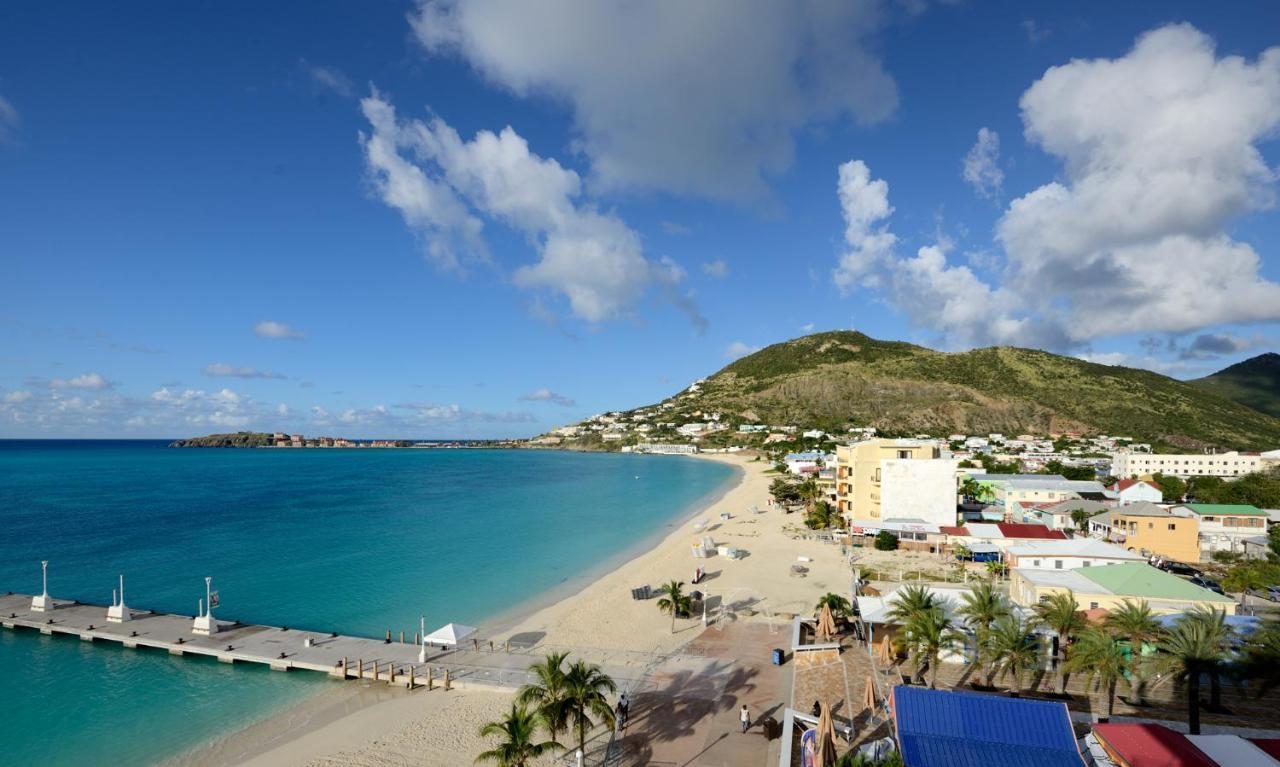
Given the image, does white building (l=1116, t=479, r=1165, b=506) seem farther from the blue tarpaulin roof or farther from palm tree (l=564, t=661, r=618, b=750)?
palm tree (l=564, t=661, r=618, b=750)

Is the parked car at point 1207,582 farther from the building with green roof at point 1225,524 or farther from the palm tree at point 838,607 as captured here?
the palm tree at point 838,607

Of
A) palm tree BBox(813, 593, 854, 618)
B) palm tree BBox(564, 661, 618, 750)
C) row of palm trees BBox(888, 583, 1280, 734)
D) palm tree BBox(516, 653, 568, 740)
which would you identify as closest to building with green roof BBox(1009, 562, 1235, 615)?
row of palm trees BBox(888, 583, 1280, 734)

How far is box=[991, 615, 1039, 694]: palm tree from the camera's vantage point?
18.2 metres

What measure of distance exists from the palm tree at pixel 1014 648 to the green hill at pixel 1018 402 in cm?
12324

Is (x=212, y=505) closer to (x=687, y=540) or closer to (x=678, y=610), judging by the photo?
(x=687, y=540)

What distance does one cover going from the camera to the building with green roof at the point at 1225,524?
144 ft

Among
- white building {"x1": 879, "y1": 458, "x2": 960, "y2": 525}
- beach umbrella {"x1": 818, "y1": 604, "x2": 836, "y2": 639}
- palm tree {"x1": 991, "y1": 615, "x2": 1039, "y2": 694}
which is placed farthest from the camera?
white building {"x1": 879, "y1": 458, "x2": 960, "y2": 525}

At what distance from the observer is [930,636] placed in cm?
1825

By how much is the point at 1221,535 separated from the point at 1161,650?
37.2 m

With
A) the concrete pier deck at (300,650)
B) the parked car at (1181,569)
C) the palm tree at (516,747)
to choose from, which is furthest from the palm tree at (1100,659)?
the parked car at (1181,569)

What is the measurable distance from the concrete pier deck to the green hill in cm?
13201

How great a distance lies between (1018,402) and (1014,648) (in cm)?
15461

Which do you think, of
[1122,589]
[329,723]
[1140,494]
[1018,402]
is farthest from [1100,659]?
[1018,402]

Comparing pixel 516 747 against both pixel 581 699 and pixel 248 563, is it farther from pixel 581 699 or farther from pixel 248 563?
pixel 248 563
